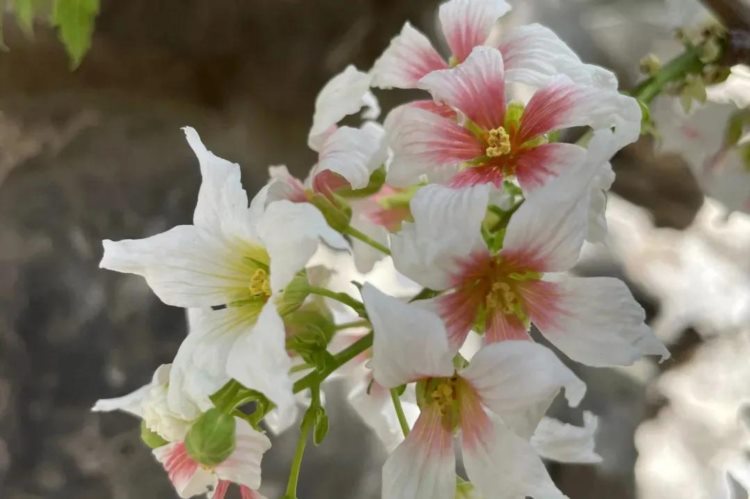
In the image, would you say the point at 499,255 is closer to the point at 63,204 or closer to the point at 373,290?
the point at 373,290

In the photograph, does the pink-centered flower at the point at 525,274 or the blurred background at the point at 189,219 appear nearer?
the pink-centered flower at the point at 525,274

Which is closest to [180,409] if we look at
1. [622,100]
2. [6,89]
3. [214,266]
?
[214,266]

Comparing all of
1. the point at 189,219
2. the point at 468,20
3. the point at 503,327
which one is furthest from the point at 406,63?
the point at 189,219

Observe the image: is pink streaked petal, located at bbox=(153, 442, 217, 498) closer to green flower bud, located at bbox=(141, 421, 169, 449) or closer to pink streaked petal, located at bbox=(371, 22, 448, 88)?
green flower bud, located at bbox=(141, 421, 169, 449)

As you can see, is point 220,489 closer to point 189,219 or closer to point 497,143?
point 497,143

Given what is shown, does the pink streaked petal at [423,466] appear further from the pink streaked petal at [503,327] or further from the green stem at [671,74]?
the green stem at [671,74]

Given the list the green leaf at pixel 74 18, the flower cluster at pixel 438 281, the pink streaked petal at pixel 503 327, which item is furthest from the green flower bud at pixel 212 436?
the green leaf at pixel 74 18

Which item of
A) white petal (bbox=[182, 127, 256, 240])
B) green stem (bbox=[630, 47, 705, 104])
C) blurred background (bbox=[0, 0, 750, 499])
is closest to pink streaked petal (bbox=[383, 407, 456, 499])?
white petal (bbox=[182, 127, 256, 240])
